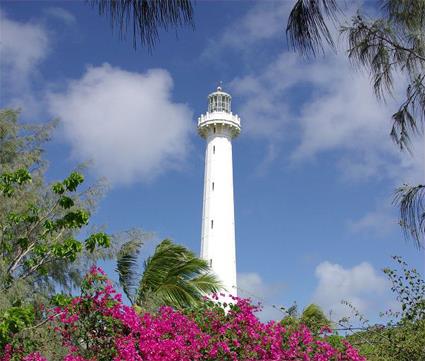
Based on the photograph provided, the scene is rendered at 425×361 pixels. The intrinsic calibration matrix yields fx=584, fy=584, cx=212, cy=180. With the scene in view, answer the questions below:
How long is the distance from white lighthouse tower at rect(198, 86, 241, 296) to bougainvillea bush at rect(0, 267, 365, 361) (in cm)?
1504

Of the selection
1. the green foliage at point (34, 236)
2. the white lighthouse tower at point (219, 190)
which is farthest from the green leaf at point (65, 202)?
the white lighthouse tower at point (219, 190)

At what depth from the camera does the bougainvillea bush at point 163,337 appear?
7.93m

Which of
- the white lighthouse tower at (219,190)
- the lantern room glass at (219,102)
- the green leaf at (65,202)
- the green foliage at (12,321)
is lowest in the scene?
the green foliage at (12,321)

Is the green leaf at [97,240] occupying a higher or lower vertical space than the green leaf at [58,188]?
lower

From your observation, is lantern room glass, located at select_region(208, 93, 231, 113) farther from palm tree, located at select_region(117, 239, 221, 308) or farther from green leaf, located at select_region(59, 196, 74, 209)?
green leaf, located at select_region(59, 196, 74, 209)

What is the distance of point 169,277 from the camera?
1329 cm

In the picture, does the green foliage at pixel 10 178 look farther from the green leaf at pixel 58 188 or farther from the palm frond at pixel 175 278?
the palm frond at pixel 175 278

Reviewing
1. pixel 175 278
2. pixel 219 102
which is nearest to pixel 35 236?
pixel 175 278

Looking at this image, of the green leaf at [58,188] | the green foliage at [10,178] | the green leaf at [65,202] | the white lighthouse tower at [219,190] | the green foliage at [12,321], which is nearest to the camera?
the green foliage at [12,321]

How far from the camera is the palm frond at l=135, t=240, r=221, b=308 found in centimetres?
1302

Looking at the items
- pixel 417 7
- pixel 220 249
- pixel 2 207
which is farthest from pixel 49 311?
pixel 220 249

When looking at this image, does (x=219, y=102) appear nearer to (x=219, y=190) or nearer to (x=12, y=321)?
(x=219, y=190)

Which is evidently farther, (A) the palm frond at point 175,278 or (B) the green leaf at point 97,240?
(A) the palm frond at point 175,278

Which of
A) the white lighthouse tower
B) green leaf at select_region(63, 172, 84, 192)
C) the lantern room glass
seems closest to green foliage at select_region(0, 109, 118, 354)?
green leaf at select_region(63, 172, 84, 192)
